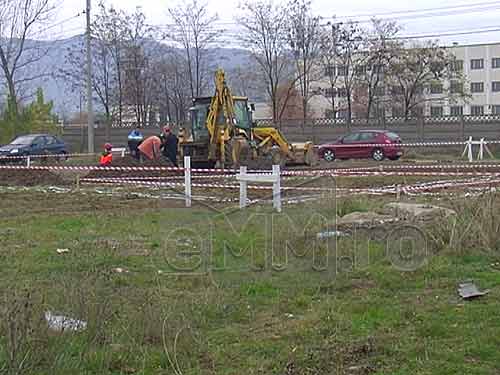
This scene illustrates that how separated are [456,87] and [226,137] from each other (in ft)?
165

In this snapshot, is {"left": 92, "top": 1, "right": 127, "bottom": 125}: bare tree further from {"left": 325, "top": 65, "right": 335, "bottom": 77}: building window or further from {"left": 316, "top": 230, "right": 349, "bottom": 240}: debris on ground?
{"left": 316, "top": 230, "right": 349, "bottom": 240}: debris on ground

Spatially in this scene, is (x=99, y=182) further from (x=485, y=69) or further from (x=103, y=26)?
(x=485, y=69)

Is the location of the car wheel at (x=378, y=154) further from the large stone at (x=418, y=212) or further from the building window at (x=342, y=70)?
the building window at (x=342, y=70)

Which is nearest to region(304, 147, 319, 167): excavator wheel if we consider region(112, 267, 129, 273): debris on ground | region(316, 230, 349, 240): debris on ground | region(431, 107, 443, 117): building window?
region(316, 230, 349, 240): debris on ground

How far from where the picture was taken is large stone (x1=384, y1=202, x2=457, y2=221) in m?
11.9

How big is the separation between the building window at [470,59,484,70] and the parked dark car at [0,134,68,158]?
228ft

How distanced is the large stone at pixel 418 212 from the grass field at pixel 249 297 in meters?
0.24

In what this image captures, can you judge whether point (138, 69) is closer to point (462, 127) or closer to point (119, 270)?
point (462, 127)

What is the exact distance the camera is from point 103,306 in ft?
22.6

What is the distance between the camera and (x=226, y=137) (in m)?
28.3

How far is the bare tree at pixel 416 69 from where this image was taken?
66438 mm

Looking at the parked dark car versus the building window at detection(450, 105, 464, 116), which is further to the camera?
the building window at detection(450, 105, 464, 116)

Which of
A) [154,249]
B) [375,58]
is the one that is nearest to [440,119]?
[375,58]

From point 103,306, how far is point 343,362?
1989 mm
